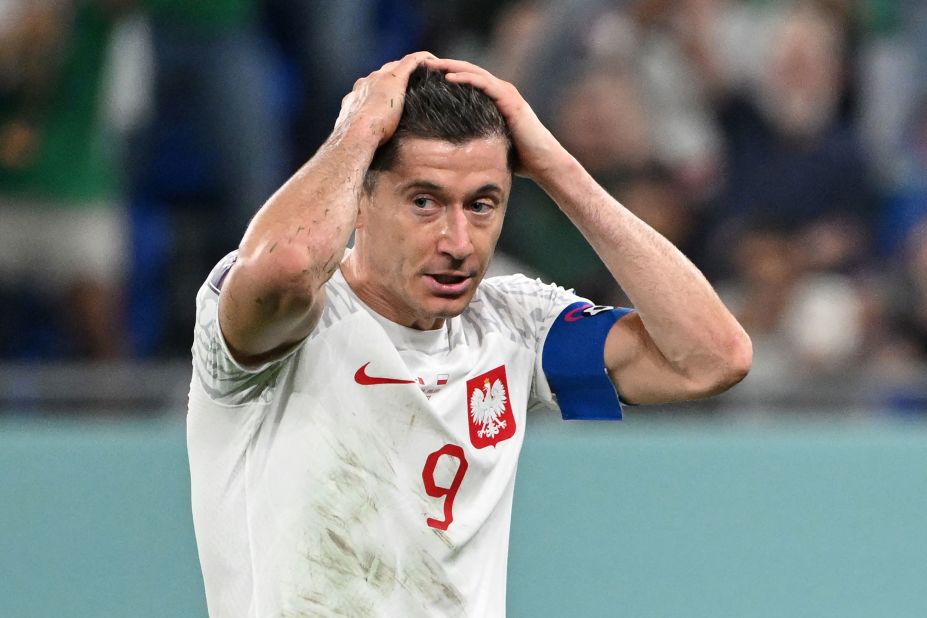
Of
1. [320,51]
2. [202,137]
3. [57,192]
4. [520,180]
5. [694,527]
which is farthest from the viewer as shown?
[320,51]

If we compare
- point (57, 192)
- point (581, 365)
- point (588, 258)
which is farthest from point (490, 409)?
point (57, 192)

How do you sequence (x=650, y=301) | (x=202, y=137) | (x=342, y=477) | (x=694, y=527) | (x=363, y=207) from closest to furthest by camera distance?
(x=342, y=477), (x=363, y=207), (x=650, y=301), (x=694, y=527), (x=202, y=137)

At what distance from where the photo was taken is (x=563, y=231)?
461 cm

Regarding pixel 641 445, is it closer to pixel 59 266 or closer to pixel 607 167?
pixel 607 167

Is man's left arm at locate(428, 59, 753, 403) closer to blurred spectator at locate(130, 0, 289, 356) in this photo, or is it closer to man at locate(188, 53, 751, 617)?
man at locate(188, 53, 751, 617)

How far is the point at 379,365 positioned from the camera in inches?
89.0

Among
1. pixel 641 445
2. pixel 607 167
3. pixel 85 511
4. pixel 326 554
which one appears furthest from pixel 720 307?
pixel 607 167

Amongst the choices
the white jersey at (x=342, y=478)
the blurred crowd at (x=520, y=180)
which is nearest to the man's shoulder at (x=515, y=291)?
the white jersey at (x=342, y=478)

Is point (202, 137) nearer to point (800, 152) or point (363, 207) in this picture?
point (800, 152)

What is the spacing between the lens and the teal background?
146 inches

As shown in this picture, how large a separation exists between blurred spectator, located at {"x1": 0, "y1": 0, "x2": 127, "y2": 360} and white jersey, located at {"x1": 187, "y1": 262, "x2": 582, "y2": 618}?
2.13m

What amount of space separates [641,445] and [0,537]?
1601 millimetres

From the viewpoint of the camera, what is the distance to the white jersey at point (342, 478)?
2.16 m

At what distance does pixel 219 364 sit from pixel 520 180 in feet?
9.04
